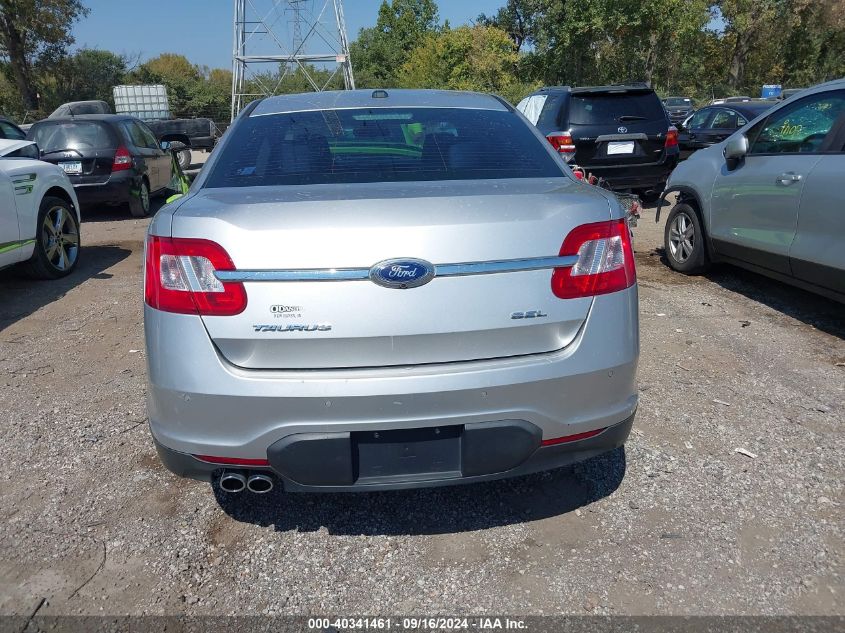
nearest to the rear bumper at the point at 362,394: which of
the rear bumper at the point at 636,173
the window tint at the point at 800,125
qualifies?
the window tint at the point at 800,125

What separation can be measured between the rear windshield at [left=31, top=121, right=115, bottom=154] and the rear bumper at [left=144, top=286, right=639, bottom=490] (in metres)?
8.99

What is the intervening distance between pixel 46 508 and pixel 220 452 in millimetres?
1175

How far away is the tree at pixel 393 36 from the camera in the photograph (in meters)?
54.2

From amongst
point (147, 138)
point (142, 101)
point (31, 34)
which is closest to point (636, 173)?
point (147, 138)

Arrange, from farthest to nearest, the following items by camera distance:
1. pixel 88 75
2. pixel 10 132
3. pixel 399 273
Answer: pixel 88 75
pixel 10 132
pixel 399 273

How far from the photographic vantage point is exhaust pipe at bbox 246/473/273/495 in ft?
7.59

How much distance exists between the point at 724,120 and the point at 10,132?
1092cm

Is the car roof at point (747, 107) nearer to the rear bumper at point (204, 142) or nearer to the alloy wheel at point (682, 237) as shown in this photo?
the alloy wheel at point (682, 237)

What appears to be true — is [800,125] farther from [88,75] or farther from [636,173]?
[88,75]

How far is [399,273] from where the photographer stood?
210cm

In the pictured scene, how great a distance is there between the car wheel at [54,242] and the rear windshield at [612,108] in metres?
6.31

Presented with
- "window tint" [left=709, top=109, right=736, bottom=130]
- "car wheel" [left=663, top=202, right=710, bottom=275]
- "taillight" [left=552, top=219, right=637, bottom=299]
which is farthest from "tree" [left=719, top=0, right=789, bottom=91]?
"taillight" [left=552, top=219, right=637, bottom=299]

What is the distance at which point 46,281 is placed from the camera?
22.1 ft

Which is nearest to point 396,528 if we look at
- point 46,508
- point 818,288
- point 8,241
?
point 46,508
